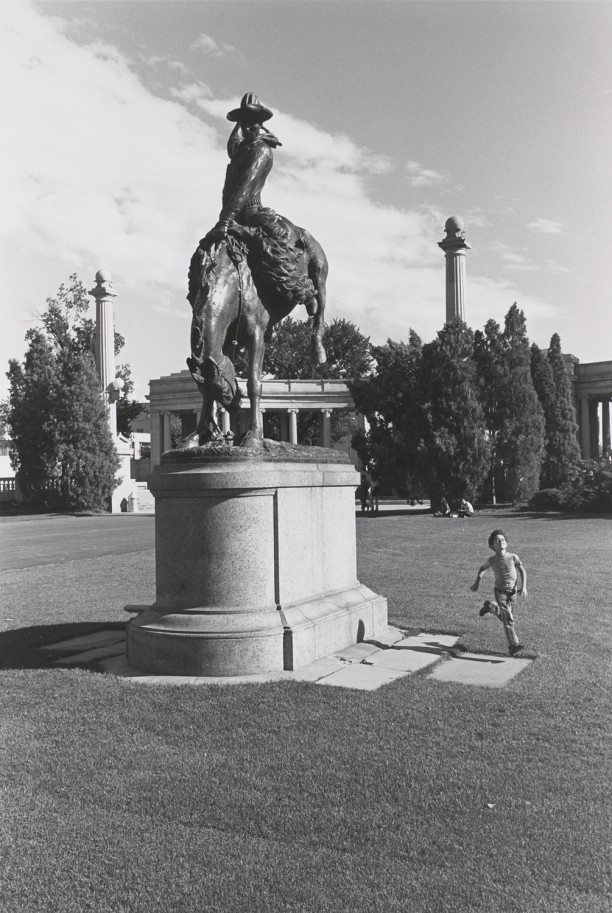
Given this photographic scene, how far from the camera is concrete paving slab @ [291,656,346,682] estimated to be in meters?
5.77

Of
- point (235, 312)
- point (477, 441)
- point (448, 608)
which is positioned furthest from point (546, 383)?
point (235, 312)

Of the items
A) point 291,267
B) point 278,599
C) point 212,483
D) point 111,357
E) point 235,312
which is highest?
point 111,357

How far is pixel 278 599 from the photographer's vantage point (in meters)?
6.19

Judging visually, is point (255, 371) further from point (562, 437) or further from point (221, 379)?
point (562, 437)

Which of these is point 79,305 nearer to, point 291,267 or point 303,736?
point 291,267

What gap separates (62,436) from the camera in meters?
35.2

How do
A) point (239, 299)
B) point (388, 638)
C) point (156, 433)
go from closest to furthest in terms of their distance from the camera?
1. point (239, 299)
2. point (388, 638)
3. point (156, 433)

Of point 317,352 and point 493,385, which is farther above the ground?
point 493,385

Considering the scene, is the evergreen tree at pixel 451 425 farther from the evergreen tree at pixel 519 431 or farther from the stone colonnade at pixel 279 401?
the stone colonnade at pixel 279 401

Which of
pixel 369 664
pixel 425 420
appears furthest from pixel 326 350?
pixel 369 664

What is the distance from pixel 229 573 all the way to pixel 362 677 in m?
1.29

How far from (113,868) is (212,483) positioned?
3230mm

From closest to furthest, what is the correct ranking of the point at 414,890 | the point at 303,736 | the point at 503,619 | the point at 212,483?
the point at 414,890
the point at 303,736
the point at 212,483
the point at 503,619

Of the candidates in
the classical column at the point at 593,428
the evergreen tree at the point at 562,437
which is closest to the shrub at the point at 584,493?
the evergreen tree at the point at 562,437
